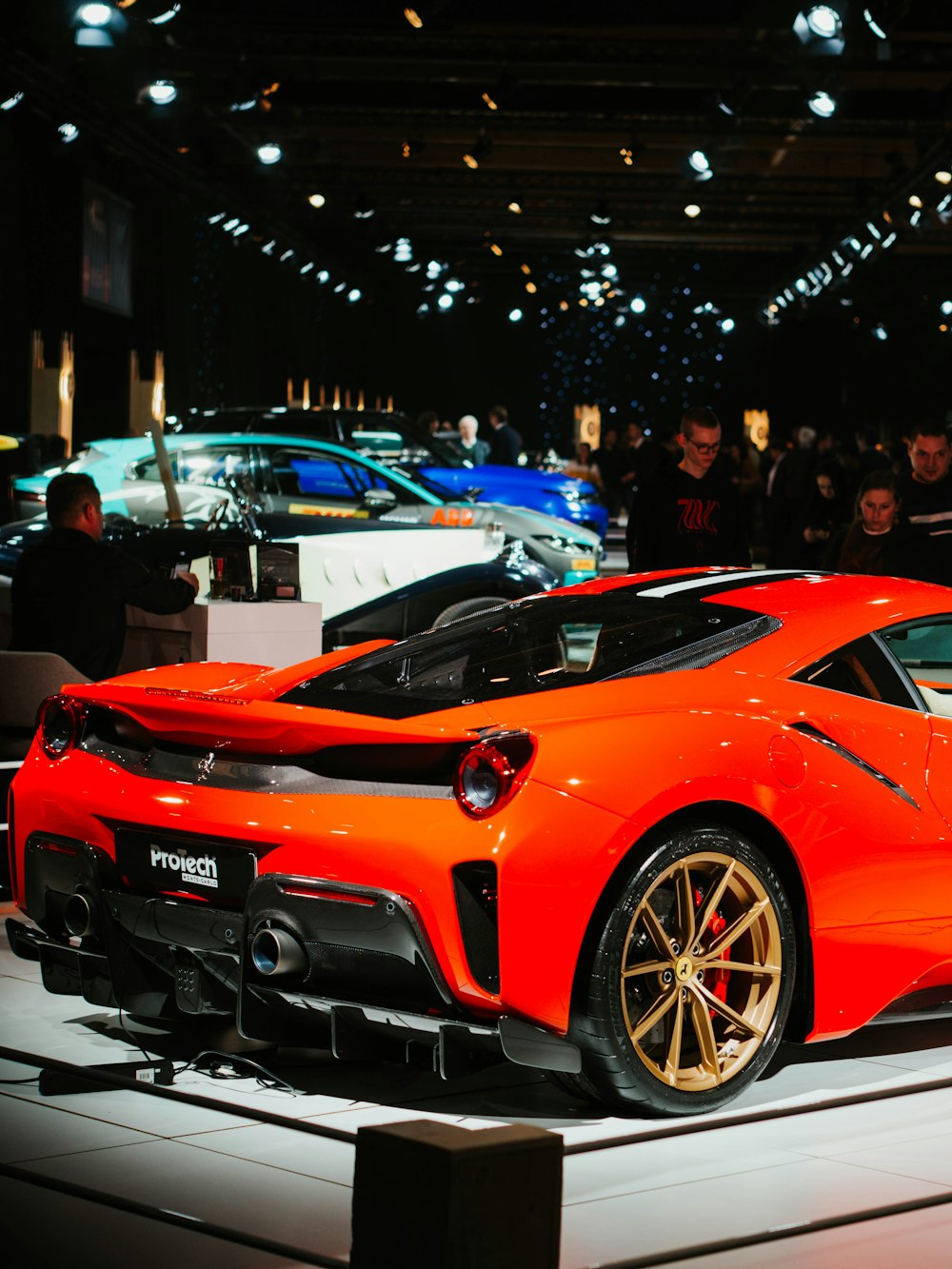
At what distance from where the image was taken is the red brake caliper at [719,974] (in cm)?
439

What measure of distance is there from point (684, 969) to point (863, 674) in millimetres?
974

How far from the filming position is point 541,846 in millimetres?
3967

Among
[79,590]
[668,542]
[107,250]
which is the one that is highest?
[107,250]

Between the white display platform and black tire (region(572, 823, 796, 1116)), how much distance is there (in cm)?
415

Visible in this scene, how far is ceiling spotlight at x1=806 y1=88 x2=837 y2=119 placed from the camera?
1692cm

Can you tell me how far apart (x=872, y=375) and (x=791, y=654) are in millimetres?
44182

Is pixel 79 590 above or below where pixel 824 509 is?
below

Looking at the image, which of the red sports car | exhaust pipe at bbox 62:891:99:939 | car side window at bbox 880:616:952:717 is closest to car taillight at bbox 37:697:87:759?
the red sports car

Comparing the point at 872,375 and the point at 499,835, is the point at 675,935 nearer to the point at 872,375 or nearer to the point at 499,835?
the point at 499,835

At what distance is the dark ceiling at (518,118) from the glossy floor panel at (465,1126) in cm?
1183

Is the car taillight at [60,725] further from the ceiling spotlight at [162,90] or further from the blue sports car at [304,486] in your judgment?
the ceiling spotlight at [162,90]

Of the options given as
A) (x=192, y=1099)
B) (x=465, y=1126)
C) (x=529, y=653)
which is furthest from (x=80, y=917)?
(x=529, y=653)

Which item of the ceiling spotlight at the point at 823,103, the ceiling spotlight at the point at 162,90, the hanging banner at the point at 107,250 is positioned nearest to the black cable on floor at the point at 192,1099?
the ceiling spotlight at the point at 823,103

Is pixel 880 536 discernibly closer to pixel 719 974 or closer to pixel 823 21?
pixel 719 974
